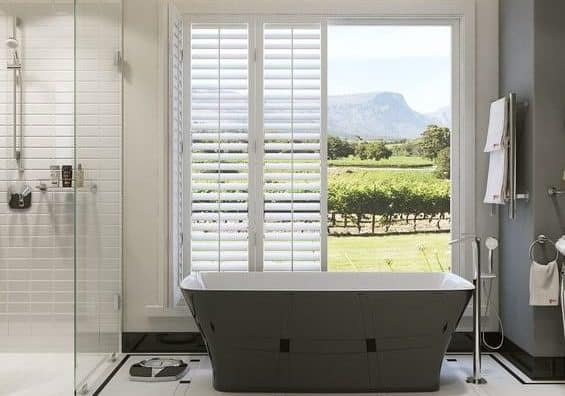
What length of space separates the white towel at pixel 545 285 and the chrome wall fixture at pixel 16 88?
A: 3382 millimetres

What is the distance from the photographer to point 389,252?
19.5 ft

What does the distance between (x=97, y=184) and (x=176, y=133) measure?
779 mm

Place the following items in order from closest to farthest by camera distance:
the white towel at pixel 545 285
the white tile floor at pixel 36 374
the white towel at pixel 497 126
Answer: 1. the white tile floor at pixel 36 374
2. the white towel at pixel 545 285
3. the white towel at pixel 497 126

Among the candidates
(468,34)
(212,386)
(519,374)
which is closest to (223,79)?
(468,34)

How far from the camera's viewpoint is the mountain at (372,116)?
5867mm

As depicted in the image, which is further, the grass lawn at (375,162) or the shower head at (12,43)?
the grass lawn at (375,162)

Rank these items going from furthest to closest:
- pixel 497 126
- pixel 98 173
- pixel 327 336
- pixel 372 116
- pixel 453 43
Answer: pixel 372 116, pixel 453 43, pixel 497 126, pixel 98 173, pixel 327 336

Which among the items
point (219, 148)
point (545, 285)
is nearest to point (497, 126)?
point (545, 285)

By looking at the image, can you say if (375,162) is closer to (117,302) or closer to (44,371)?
(117,302)

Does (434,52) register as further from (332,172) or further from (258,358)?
(258,358)

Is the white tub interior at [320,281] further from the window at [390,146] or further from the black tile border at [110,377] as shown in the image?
the window at [390,146]

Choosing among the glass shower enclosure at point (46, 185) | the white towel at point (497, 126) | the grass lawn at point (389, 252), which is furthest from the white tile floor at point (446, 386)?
the grass lawn at point (389, 252)

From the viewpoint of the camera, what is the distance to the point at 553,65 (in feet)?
13.1

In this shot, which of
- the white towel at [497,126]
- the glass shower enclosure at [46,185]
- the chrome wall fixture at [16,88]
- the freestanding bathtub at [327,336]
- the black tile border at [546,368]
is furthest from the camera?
the chrome wall fixture at [16,88]
